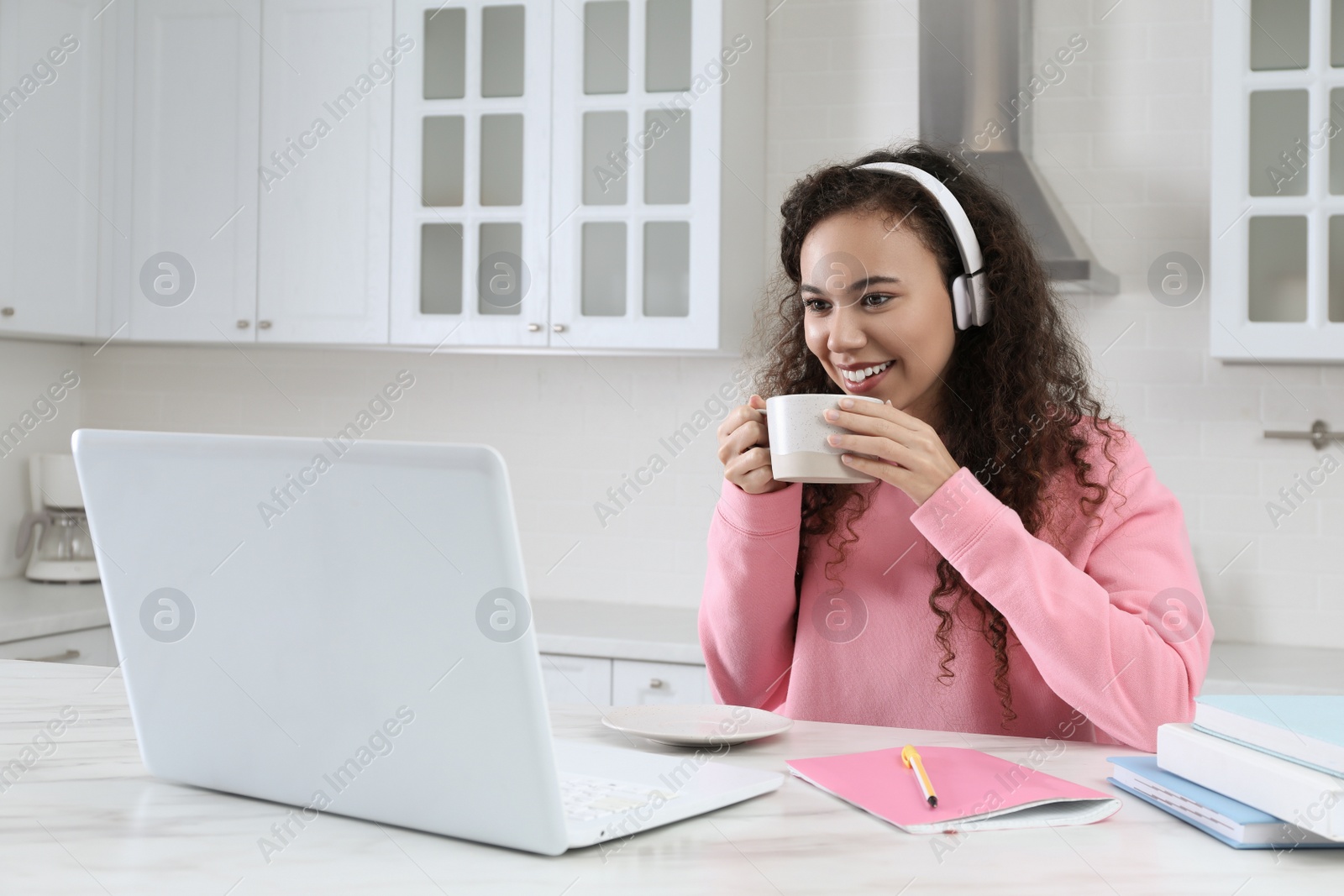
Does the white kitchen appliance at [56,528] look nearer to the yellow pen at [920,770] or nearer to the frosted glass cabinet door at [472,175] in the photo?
the frosted glass cabinet door at [472,175]

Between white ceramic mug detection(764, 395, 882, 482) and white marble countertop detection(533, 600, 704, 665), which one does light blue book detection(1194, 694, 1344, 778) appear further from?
white marble countertop detection(533, 600, 704, 665)

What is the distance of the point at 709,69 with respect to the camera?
2.77 m

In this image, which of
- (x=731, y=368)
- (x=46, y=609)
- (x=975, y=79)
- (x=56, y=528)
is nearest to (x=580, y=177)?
(x=731, y=368)

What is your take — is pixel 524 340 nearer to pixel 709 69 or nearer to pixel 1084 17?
pixel 709 69

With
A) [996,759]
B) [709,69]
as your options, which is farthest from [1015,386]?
[709,69]

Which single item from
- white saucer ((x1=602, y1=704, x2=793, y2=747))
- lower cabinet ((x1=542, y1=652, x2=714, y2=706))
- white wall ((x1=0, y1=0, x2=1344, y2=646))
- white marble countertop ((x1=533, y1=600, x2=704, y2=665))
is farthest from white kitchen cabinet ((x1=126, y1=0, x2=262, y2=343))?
white saucer ((x1=602, y1=704, x2=793, y2=747))

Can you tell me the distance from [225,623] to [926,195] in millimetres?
986

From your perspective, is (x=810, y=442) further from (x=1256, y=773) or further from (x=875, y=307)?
(x=1256, y=773)

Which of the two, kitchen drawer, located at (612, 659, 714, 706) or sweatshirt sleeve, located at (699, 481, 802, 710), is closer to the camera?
sweatshirt sleeve, located at (699, 481, 802, 710)

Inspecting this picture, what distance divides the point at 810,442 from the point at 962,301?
15.8 inches

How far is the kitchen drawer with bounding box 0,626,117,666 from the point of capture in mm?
2762

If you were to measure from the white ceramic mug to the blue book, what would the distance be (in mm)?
387

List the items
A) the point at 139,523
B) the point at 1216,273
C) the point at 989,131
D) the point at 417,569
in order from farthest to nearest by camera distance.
Result: 1. the point at 989,131
2. the point at 1216,273
3. the point at 139,523
4. the point at 417,569

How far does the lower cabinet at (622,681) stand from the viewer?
2.66 meters
